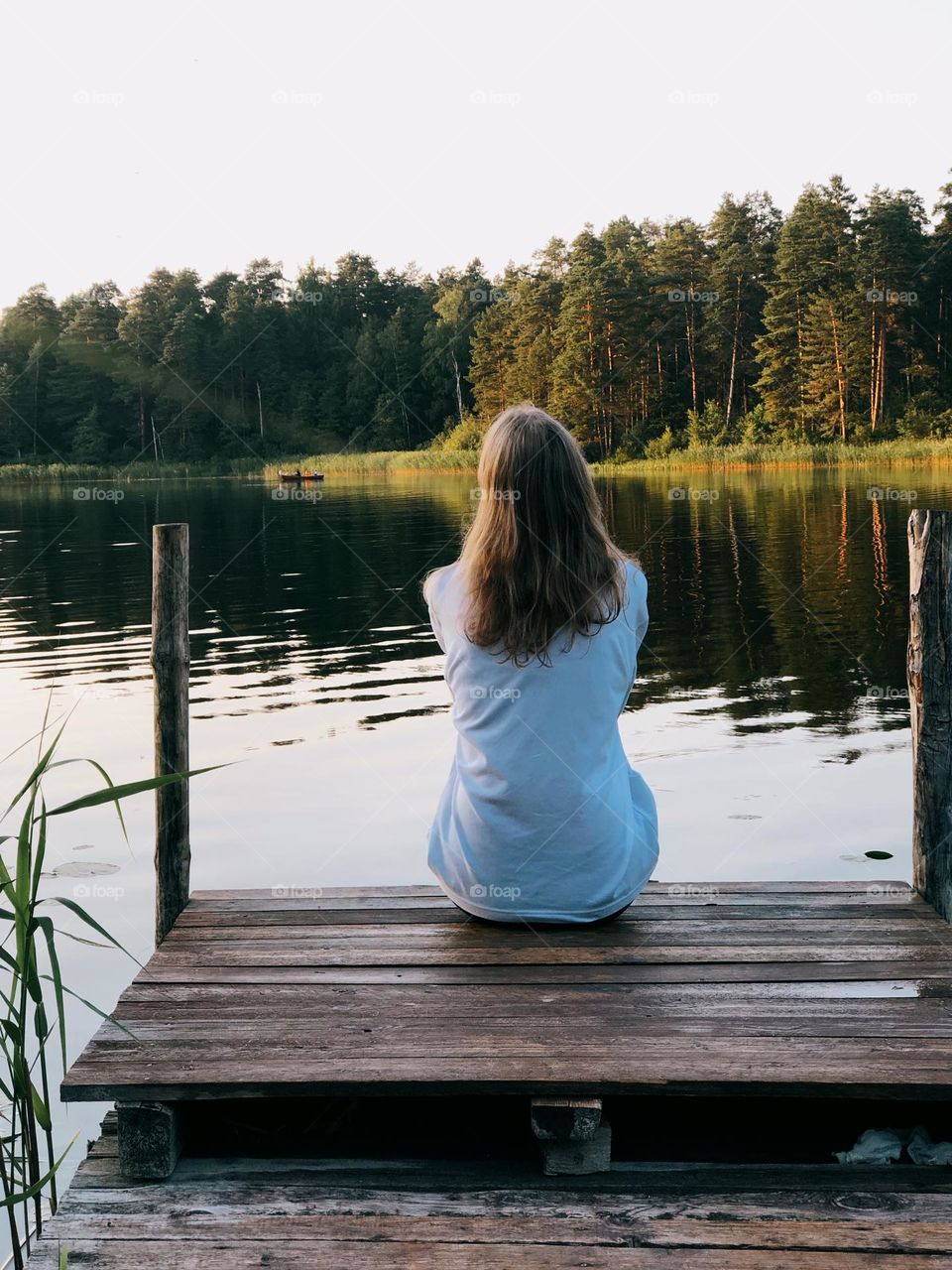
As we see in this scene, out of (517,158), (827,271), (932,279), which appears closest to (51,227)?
(517,158)

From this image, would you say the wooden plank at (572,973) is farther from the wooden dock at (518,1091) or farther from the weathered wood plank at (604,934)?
the weathered wood plank at (604,934)

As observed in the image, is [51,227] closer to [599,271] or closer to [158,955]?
[599,271]

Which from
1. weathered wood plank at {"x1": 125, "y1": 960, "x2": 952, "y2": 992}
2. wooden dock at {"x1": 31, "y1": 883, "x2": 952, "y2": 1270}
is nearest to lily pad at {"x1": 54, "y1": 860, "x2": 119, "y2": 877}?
wooden dock at {"x1": 31, "y1": 883, "x2": 952, "y2": 1270}

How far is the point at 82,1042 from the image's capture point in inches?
177

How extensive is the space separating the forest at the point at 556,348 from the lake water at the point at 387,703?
18.6 m

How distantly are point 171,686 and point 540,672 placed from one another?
158 centimetres

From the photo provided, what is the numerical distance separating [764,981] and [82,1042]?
103 inches

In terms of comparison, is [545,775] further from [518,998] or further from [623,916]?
[623,916]

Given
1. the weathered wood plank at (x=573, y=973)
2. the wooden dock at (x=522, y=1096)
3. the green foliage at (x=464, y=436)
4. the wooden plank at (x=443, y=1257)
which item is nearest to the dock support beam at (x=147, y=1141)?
the wooden dock at (x=522, y=1096)

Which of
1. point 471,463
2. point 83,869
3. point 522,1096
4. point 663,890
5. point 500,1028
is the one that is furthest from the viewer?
point 471,463

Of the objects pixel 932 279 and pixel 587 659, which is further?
pixel 932 279

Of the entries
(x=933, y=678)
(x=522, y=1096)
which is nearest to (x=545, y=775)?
(x=522, y=1096)

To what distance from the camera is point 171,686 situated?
4.30 m

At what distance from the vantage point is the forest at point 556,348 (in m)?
48.0
